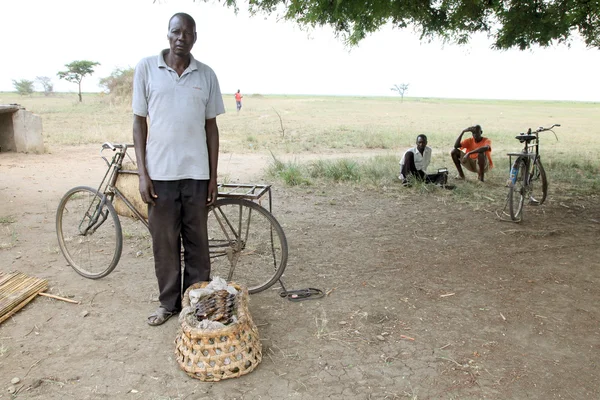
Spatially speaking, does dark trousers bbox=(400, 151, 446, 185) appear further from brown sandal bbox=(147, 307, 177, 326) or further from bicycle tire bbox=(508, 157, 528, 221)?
brown sandal bbox=(147, 307, 177, 326)

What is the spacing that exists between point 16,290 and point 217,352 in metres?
2.02

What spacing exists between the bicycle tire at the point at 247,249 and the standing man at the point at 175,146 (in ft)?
1.36

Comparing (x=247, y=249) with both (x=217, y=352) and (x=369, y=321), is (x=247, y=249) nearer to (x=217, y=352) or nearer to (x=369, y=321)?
(x=369, y=321)

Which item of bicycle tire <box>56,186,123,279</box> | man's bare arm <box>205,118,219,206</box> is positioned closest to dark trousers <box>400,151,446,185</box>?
bicycle tire <box>56,186,123,279</box>

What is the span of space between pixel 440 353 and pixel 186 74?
2.43 meters

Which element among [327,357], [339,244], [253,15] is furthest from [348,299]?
[253,15]

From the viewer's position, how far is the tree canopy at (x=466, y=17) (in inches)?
211

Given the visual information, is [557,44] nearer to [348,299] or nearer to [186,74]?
[348,299]

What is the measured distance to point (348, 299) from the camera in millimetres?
3713

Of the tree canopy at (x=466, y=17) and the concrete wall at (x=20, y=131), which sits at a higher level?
the tree canopy at (x=466, y=17)

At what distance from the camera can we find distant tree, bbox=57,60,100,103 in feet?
149

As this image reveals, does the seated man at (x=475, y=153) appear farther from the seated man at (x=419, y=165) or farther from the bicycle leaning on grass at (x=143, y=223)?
the bicycle leaning on grass at (x=143, y=223)

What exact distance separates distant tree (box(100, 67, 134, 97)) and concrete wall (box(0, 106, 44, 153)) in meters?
25.2

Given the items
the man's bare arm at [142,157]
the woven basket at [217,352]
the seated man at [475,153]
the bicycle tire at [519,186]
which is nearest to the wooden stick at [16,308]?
the man's bare arm at [142,157]
